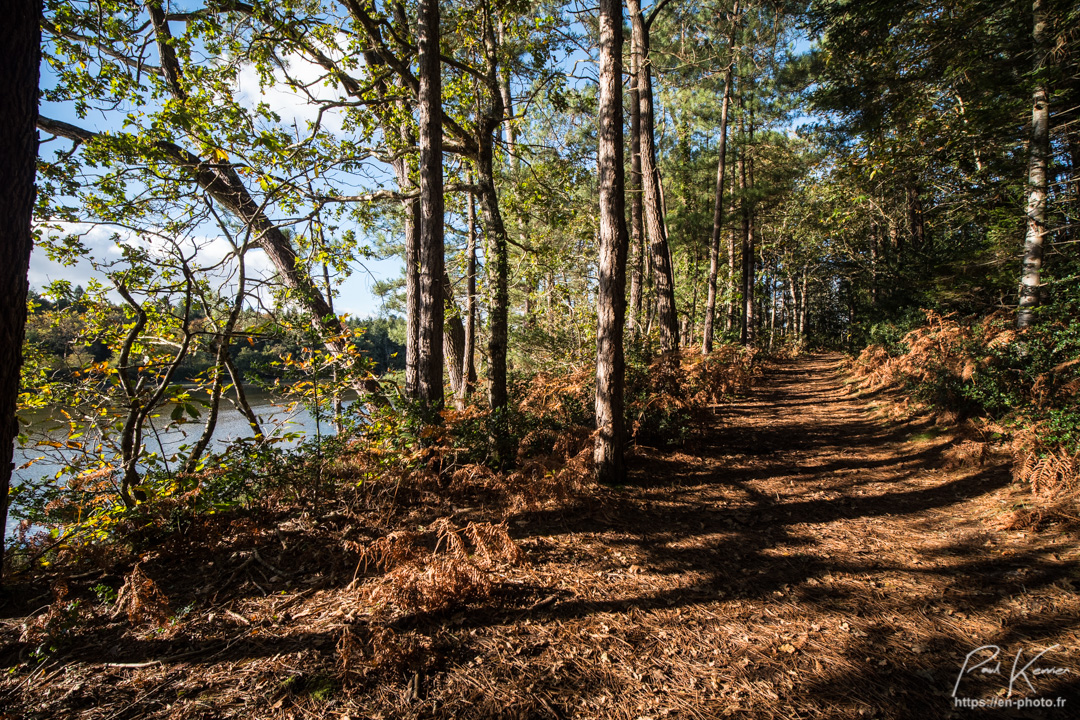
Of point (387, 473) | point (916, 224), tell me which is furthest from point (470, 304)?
point (916, 224)

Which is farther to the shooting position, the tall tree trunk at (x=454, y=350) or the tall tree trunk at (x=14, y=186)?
the tall tree trunk at (x=454, y=350)

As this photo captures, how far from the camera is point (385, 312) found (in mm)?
15961

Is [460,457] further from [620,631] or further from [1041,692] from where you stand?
[1041,692]

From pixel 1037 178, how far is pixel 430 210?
8246 mm

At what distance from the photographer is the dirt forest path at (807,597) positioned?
2.26 m

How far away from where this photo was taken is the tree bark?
4.91m

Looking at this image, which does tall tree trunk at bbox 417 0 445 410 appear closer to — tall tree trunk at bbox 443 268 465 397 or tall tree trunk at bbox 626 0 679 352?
tall tree trunk at bbox 443 268 465 397

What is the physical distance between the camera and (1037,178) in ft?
19.7

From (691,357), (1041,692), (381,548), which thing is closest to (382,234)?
(691,357)

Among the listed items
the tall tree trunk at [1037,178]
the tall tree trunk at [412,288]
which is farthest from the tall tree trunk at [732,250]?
the tall tree trunk at [412,288]

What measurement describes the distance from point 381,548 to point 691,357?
29.8ft

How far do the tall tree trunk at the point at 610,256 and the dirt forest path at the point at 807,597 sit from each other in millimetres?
574

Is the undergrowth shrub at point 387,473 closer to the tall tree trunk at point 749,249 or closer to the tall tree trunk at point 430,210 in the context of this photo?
the tall tree trunk at point 430,210

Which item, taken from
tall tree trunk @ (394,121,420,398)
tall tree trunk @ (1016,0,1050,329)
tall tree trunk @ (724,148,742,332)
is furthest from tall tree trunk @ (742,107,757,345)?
tall tree trunk @ (394,121,420,398)
